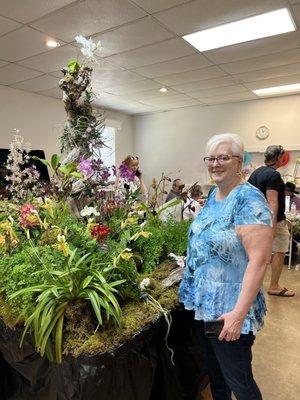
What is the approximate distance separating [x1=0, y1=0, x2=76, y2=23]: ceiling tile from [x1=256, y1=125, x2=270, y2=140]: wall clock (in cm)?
440

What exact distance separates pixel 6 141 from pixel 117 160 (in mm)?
2711

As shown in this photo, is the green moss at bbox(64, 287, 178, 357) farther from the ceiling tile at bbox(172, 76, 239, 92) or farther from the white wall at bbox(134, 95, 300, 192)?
the white wall at bbox(134, 95, 300, 192)

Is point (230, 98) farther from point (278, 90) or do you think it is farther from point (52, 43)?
point (52, 43)

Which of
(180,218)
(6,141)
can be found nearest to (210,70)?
(180,218)

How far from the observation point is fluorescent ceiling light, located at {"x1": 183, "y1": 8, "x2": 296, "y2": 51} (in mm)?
2783

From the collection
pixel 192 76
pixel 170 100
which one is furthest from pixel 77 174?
pixel 170 100

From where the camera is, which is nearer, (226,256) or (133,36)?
(226,256)

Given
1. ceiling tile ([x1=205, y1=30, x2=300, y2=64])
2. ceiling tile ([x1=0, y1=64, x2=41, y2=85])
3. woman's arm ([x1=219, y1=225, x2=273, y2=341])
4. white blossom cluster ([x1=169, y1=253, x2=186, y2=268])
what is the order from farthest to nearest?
ceiling tile ([x1=0, y1=64, x2=41, y2=85]) → ceiling tile ([x1=205, y1=30, x2=300, y2=64]) → white blossom cluster ([x1=169, y1=253, x2=186, y2=268]) → woman's arm ([x1=219, y1=225, x2=273, y2=341])

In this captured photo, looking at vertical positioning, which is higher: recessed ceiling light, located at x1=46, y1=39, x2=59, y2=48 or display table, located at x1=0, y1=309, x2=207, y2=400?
recessed ceiling light, located at x1=46, y1=39, x2=59, y2=48

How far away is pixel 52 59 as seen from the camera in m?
3.73

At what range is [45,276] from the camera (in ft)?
4.36

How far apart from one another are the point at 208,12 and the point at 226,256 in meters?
2.31

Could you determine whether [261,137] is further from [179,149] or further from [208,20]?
[208,20]

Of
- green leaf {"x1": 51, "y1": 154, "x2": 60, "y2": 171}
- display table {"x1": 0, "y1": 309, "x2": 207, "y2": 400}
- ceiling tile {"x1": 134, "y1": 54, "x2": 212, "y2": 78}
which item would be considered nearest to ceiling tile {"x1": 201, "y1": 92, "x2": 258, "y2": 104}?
ceiling tile {"x1": 134, "y1": 54, "x2": 212, "y2": 78}
